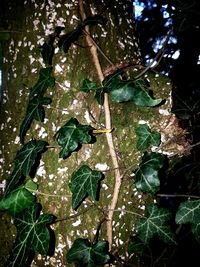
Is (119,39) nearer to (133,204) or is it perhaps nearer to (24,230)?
(133,204)

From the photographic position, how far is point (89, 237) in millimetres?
1002

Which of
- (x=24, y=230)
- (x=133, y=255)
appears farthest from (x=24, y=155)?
(x=133, y=255)

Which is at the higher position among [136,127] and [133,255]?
[136,127]

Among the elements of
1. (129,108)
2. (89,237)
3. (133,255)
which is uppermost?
(129,108)

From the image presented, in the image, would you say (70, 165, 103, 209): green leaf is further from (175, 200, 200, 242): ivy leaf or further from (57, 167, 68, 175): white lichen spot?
(175, 200, 200, 242): ivy leaf

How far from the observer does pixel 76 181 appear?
97 cm

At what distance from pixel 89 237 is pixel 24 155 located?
41cm

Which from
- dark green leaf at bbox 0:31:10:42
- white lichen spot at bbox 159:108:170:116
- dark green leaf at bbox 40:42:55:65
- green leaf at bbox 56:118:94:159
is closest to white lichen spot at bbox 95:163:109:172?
green leaf at bbox 56:118:94:159

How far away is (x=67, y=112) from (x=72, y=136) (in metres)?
0.15

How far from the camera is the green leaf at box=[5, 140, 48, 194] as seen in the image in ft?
3.25

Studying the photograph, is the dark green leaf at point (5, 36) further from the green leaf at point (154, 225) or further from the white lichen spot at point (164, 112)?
the green leaf at point (154, 225)

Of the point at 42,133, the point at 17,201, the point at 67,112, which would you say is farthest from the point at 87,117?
the point at 17,201

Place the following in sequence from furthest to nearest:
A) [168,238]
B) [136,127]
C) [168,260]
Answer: [168,260] < [136,127] < [168,238]

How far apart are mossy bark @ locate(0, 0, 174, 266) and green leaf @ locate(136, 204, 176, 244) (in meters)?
0.05
